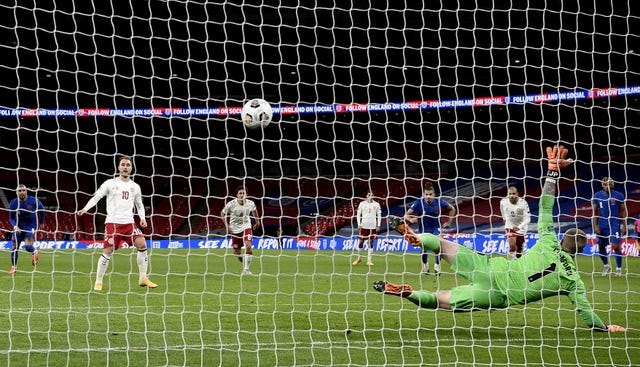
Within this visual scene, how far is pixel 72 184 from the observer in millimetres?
29797

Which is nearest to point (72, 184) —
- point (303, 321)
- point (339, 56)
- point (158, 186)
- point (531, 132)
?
→ point (158, 186)

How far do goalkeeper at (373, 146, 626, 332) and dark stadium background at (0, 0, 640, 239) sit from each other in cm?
316

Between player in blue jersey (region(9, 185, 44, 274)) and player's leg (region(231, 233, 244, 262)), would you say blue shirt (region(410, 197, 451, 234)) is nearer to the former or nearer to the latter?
player's leg (region(231, 233, 244, 262))

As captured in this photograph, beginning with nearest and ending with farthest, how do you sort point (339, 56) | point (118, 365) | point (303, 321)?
1. point (118, 365)
2. point (303, 321)
3. point (339, 56)

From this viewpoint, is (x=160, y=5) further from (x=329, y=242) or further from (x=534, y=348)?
(x=534, y=348)

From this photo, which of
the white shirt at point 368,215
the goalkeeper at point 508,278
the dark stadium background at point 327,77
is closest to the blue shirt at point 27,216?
the dark stadium background at point 327,77

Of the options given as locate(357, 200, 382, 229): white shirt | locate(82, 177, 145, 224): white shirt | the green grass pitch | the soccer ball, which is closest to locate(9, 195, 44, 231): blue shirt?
the green grass pitch

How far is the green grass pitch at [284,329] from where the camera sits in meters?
5.56

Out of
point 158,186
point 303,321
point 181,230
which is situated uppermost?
point 158,186

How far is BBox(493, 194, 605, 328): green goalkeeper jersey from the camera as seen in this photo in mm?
6223

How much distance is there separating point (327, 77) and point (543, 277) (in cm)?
1598

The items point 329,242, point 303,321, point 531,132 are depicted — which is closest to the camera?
point 303,321

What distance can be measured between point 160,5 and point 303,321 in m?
10.5

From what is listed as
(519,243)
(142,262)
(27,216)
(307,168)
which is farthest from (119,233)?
(307,168)
